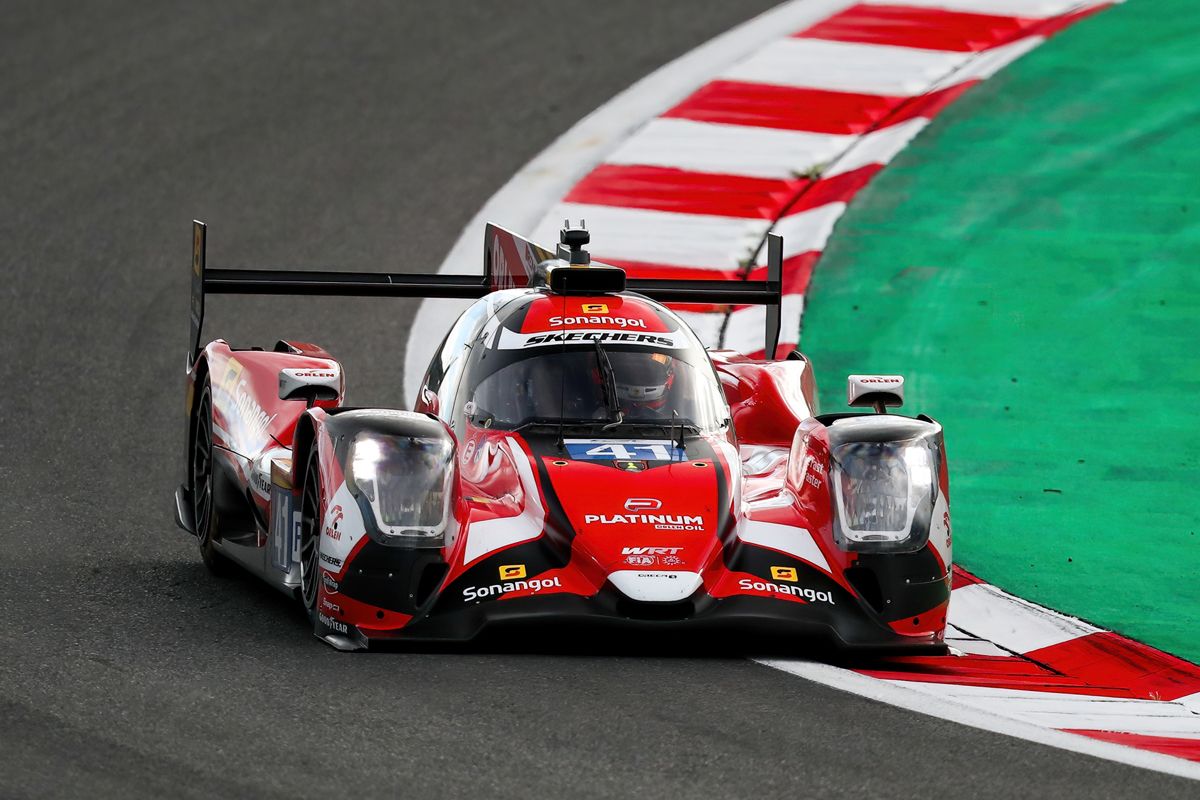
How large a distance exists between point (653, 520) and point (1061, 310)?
5.84 metres

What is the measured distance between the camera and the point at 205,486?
30.9 ft

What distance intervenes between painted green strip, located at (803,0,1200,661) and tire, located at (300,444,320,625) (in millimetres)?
3037

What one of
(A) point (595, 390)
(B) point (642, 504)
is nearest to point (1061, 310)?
(A) point (595, 390)

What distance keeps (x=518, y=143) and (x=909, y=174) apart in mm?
3069

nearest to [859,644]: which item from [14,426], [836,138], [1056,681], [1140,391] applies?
[1056,681]

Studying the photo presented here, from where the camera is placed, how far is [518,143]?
15.8m

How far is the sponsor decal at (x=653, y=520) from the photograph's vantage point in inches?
292

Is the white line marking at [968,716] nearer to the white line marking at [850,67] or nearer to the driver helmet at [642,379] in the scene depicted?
the driver helmet at [642,379]

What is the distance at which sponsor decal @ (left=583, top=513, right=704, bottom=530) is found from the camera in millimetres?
7422

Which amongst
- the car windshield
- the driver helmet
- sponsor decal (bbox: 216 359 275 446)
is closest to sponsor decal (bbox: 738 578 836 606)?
the car windshield

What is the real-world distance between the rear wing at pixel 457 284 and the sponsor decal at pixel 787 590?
2526 millimetres

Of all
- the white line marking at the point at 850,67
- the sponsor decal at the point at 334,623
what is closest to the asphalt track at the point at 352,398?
the sponsor decal at the point at 334,623

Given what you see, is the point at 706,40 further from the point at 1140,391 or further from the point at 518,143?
the point at 1140,391

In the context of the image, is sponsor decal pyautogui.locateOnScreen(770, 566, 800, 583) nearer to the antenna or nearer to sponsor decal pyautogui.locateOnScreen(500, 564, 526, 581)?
sponsor decal pyautogui.locateOnScreen(500, 564, 526, 581)
